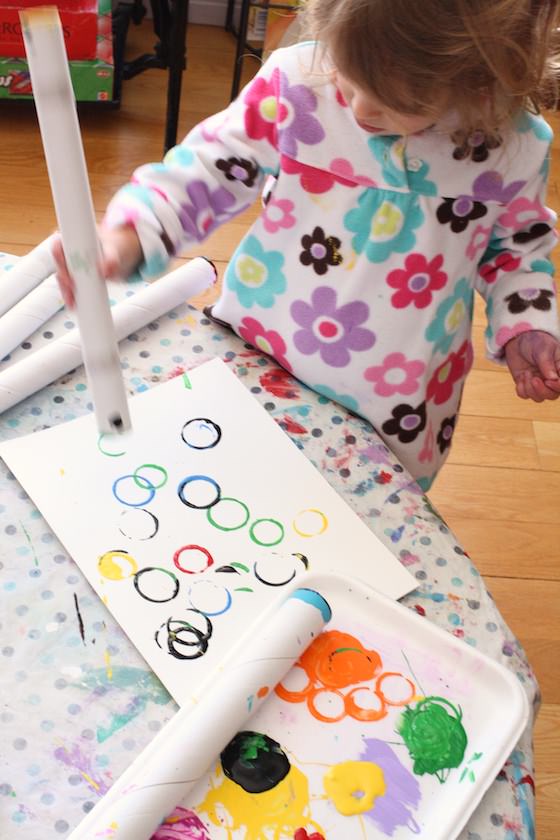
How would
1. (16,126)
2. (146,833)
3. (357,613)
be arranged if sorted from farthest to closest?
(16,126)
(357,613)
(146,833)

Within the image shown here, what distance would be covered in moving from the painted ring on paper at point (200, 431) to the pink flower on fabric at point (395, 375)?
15 cm

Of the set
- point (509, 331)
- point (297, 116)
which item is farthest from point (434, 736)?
point (297, 116)

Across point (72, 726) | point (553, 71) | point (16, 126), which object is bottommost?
point (16, 126)

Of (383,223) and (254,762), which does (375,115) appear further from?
(254,762)

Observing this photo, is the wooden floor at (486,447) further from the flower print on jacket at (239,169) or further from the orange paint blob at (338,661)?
the flower print on jacket at (239,169)

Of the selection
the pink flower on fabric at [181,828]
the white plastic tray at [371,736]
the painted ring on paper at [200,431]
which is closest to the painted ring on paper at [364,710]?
the white plastic tray at [371,736]

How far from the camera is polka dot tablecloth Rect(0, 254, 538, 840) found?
52cm

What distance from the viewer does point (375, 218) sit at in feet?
2.39

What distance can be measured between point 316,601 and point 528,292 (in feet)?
1.09

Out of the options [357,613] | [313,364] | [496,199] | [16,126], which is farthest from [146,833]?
[16,126]

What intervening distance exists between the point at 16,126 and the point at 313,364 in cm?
137

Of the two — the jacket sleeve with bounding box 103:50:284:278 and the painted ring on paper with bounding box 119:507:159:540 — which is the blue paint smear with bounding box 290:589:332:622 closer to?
the painted ring on paper with bounding box 119:507:159:540

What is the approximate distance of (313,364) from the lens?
76cm

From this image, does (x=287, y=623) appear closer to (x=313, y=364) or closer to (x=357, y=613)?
(x=357, y=613)
